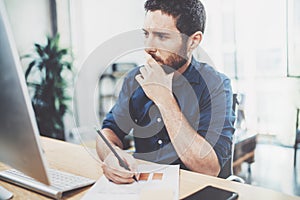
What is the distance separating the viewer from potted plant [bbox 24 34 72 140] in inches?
119

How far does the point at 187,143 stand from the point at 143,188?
11.2 inches

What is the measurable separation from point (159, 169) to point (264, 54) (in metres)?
0.55

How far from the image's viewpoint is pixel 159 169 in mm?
1217

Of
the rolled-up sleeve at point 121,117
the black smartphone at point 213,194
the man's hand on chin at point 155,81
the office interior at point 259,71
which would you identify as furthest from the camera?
the rolled-up sleeve at point 121,117

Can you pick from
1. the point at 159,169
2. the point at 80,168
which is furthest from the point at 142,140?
the point at 80,168

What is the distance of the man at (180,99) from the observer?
120 cm

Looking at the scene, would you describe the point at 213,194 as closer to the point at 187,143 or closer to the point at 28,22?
the point at 187,143

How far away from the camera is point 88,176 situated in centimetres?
114

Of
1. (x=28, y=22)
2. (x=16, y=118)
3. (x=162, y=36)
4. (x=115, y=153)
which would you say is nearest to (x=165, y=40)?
(x=162, y=36)

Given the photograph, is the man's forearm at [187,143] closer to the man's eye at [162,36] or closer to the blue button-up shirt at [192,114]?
the blue button-up shirt at [192,114]

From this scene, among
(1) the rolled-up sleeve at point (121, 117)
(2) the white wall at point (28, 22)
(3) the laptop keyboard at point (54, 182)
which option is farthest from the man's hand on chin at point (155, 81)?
(2) the white wall at point (28, 22)

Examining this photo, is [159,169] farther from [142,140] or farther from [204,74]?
[204,74]

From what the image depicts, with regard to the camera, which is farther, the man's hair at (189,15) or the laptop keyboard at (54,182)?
the man's hair at (189,15)

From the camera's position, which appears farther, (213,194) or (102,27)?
(102,27)
